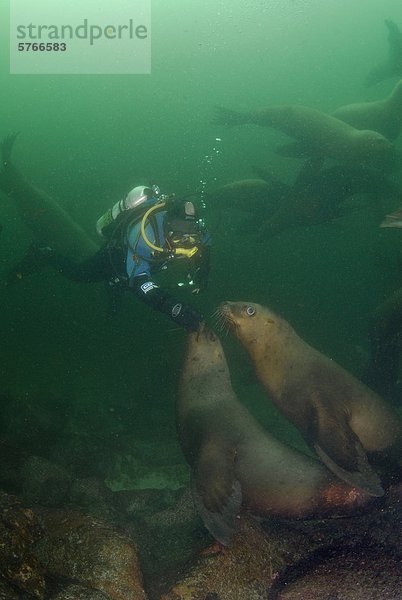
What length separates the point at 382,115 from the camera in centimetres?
1054

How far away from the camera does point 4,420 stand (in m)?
5.95

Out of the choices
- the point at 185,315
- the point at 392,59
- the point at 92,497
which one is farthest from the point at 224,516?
the point at 392,59

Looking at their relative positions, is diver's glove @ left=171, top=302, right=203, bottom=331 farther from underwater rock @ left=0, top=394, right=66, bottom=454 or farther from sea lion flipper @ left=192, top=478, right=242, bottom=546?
underwater rock @ left=0, top=394, right=66, bottom=454

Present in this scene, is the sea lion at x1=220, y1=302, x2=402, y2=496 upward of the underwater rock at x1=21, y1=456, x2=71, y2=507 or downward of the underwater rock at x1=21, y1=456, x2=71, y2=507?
upward

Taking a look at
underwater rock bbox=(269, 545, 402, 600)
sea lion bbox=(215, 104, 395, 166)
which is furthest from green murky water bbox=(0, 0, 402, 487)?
underwater rock bbox=(269, 545, 402, 600)

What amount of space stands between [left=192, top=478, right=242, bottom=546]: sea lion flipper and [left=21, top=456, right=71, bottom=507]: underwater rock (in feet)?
6.26

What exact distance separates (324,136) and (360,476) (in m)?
8.07

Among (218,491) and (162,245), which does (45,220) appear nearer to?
(162,245)

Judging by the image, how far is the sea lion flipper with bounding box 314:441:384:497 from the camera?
2.76 m

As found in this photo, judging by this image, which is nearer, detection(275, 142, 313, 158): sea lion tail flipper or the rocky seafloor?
the rocky seafloor

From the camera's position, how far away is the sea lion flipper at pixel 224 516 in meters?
2.64

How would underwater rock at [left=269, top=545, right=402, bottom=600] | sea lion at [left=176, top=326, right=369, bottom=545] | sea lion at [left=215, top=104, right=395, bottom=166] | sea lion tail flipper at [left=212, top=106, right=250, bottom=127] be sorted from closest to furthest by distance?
underwater rock at [left=269, top=545, right=402, bottom=600]
sea lion at [left=176, top=326, right=369, bottom=545]
sea lion at [left=215, top=104, right=395, bottom=166]
sea lion tail flipper at [left=212, top=106, right=250, bottom=127]

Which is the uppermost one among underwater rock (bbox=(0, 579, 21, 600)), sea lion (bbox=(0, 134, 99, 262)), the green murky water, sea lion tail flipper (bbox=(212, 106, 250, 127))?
sea lion tail flipper (bbox=(212, 106, 250, 127))

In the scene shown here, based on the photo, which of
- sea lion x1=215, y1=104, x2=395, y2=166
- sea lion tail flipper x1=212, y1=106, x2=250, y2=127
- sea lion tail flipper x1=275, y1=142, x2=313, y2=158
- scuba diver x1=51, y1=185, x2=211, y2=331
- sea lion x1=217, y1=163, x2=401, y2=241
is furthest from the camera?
sea lion tail flipper x1=212, y1=106, x2=250, y2=127
